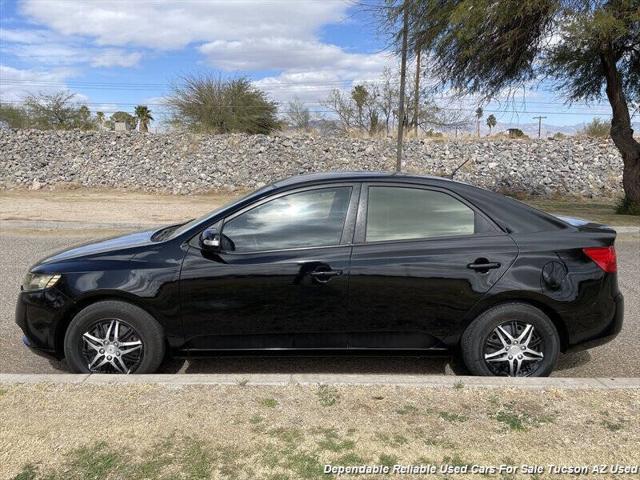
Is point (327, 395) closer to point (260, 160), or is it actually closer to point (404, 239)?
point (404, 239)

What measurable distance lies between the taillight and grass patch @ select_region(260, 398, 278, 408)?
2459mm

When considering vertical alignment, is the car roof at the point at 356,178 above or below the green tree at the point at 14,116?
below

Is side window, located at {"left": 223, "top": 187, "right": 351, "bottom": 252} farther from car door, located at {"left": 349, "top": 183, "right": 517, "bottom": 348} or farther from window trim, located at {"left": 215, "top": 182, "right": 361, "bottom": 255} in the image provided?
car door, located at {"left": 349, "top": 183, "right": 517, "bottom": 348}

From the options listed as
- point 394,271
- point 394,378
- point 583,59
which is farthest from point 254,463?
point 583,59

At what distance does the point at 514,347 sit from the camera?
158 inches

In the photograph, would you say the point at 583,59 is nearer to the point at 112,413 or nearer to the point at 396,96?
the point at 112,413

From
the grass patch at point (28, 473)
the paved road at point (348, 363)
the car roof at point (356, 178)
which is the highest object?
the car roof at point (356, 178)

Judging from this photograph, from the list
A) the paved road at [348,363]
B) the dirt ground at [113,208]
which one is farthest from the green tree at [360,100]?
the paved road at [348,363]

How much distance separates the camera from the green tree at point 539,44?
1157 centimetres

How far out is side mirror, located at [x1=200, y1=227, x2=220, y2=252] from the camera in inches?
154

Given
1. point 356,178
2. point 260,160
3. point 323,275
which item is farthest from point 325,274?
point 260,160

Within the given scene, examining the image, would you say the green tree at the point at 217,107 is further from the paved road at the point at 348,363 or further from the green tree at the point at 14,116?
the paved road at the point at 348,363

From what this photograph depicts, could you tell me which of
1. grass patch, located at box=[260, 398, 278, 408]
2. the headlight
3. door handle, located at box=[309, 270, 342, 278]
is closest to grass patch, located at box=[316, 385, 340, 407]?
grass patch, located at box=[260, 398, 278, 408]

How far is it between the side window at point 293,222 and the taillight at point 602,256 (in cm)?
180
